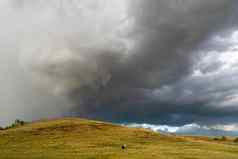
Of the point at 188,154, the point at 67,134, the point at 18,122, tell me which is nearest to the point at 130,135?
the point at 67,134

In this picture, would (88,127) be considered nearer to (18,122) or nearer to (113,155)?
(18,122)

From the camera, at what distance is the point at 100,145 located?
89.6m

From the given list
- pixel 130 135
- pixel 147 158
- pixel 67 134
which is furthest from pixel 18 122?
pixel 147 158

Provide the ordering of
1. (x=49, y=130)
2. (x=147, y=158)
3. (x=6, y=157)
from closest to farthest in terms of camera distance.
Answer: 1. (x=147, y=158)
2. (x=6, y=157)
3. (x=49, y=130)

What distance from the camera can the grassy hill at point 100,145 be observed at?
224 feet

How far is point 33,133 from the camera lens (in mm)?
122500

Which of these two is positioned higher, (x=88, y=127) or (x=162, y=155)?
(x=88, y=127)

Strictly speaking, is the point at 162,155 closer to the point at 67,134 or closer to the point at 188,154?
the point at 188,154

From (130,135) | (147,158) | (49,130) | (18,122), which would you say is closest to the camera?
(147,158)

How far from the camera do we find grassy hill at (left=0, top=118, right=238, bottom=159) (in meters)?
68.1

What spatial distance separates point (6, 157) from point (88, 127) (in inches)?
2782

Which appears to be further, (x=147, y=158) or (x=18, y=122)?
(x=18, y=122)

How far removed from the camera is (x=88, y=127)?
448ft

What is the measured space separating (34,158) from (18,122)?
388 ft
